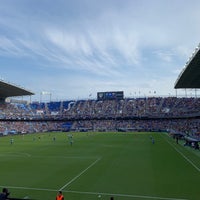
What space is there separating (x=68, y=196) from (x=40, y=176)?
260 inches

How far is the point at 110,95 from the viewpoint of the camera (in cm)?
13025

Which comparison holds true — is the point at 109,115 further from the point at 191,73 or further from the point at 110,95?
the point at 191,73

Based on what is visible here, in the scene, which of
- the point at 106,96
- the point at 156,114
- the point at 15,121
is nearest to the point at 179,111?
the point at 156,114

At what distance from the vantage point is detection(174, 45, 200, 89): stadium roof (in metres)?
42.3

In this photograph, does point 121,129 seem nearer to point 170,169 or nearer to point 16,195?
point 170,169

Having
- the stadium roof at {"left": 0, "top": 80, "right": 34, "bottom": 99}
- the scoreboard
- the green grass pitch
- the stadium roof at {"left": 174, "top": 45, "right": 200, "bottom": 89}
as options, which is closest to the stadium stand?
the stadium roof at {"left": 0, "top": 80, "right": 34, "bottom": 99}

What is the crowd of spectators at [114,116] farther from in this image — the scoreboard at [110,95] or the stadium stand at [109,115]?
the scoreboard at [110,95]

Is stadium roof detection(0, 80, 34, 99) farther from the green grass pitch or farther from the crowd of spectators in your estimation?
the green grass pitch

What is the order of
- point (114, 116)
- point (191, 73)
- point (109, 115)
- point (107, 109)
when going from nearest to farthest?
point (191, 73) → point (114, 116) → point (109, 115) → point (107, 109)

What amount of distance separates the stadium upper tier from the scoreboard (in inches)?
76.6

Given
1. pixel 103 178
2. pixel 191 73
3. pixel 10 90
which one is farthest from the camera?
pixel 10 90

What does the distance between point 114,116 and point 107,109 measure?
15.0m

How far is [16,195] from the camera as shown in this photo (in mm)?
17906

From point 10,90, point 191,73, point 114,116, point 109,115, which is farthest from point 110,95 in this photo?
point 191,73
